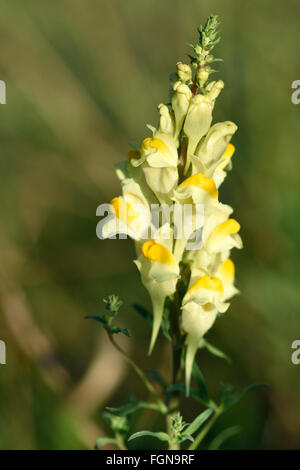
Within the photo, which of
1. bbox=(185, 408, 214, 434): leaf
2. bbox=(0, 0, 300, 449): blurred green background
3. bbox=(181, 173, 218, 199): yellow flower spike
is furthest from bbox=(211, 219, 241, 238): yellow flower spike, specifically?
bbox=(0, 0, 300, 449): blurred green background

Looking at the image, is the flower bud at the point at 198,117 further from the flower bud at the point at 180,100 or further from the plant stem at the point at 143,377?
the plant stem at the point at 143,377

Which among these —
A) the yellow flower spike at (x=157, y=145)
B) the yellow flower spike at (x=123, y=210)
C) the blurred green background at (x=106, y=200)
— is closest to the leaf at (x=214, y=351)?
the yellow flower spike at (x=123, y=210)

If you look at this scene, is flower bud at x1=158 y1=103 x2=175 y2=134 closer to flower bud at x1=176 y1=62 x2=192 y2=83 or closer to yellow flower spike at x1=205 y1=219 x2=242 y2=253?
flower bud at x1=176 y1=62 x2=192 y2=83

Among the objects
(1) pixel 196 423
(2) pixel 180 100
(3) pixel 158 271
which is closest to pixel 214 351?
(1) pixel 196 423

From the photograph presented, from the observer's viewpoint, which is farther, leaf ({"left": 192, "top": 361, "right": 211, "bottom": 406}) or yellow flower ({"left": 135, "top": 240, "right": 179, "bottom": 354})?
leaf ({"left": 192, "top": 361, "right": 211, "bottom": 406})

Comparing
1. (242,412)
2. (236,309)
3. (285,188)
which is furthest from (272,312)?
(285,188)

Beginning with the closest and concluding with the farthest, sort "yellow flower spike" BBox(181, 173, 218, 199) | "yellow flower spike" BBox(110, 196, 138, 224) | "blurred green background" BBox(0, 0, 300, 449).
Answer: "yellow flower spike" BBox(181, 173, 218, 199), "yellow flower spike" BBox(110, 196, 138, 224), "blurred green background" BBox(0, 0, 300, 449)

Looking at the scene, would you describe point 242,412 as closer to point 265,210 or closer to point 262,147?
point 265,210
